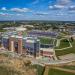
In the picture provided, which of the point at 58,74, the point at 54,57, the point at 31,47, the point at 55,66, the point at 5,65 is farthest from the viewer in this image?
the point at 31,47

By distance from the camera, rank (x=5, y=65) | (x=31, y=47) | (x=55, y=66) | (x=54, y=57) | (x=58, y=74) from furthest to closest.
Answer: (x=31, y=47), (x=54, y=57), (x=55, y=66), (x=5, y=65), (x=58, y=74)

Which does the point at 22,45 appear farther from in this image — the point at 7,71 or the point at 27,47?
the point at 7,71

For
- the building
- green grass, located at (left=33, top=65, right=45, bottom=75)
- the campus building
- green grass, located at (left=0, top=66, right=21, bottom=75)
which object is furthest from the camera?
the building

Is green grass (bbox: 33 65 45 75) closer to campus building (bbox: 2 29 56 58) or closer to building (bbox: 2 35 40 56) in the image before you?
campus building (bbox: 2 29 56 58)

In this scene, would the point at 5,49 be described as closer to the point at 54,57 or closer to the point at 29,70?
the point at 54,57

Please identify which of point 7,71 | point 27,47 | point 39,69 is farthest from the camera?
point 27,47

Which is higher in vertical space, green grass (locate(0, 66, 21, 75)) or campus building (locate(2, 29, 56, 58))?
campus building (locate(2, 29, 56, 58))

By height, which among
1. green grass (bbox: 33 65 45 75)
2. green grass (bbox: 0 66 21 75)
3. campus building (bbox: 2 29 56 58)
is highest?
campus building (bbox: 2 29 56 58)

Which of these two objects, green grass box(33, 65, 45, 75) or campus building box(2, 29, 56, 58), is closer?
green grass box(33, 65, 45, 75)

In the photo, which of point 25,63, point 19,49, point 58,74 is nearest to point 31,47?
point 19,49

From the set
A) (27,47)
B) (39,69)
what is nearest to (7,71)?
(39,69)

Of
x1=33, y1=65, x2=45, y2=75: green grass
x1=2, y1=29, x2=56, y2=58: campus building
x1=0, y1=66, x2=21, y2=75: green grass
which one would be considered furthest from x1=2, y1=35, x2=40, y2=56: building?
x1=0, y1=66, x2=21, y2=75: green grass
